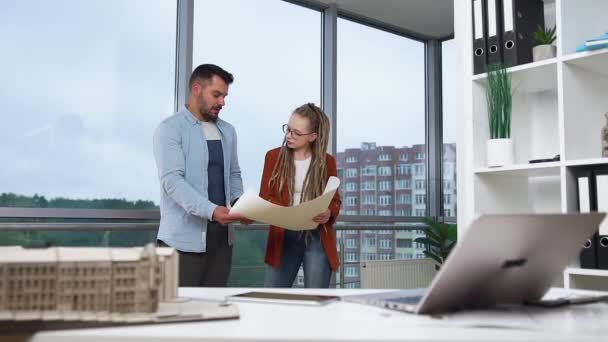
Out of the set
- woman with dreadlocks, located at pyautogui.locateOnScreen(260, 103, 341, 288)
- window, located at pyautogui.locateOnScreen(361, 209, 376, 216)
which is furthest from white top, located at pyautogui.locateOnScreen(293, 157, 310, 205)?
window, located at pyautogui.locateOnScreen(361, 209, 376, 216)

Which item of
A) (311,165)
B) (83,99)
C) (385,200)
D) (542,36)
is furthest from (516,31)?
(385,200)

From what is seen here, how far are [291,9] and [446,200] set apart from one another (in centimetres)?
218

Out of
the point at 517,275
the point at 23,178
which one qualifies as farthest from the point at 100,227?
the point at 517,275

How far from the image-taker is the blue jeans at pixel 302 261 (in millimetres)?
2600

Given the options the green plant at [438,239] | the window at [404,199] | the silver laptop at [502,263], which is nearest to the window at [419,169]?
the window at [404,199]

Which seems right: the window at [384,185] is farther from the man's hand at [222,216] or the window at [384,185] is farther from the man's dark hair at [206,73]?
the man's hand at [222,216]

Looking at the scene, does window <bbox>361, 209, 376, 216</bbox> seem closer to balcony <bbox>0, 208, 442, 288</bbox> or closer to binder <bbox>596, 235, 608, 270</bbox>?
balcony <bbox>0, 208, 442, 288</bbox>

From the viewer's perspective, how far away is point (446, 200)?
17.5 ft

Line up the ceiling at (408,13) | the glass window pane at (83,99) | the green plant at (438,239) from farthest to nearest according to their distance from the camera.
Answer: the green plant at (438,239), the ceiling at (408,13), the glass window pane at (83,99)

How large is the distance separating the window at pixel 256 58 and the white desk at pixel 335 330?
3.08m

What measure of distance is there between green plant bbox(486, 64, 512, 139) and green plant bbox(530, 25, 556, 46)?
18 cm

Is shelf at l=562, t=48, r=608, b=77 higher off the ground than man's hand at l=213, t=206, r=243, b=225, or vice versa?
shelf at l=562, t=48, r=608, b=77

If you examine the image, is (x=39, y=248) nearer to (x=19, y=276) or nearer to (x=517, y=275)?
(x=19, y=276)

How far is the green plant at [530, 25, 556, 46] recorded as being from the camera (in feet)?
7.87
